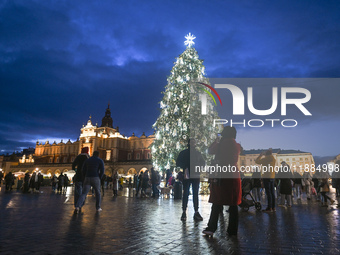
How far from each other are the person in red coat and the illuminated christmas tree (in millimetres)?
15408

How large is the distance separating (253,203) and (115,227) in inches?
204

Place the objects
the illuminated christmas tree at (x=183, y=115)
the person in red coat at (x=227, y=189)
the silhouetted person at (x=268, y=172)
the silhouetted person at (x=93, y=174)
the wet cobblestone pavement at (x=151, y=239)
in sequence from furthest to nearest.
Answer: the illuminated christmas tree at (x=183, y=115) < the silhouetted person at (x=268, y=172) < the silhouetted person at (x=93, y=174) < the person in red coat at (x=227, y=189) < the wet cobblestone pavement at (x=151, y=239)

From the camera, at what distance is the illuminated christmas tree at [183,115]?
67.6ft

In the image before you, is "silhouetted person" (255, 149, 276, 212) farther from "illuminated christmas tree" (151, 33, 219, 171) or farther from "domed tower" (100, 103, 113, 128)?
"domed tower" (100, 103, 113, 128)

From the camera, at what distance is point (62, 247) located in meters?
3.16

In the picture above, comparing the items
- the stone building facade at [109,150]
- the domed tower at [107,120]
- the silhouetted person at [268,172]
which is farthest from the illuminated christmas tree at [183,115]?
the domed tower at [107,120]

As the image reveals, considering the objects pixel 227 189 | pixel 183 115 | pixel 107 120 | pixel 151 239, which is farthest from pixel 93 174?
pixel 107 120

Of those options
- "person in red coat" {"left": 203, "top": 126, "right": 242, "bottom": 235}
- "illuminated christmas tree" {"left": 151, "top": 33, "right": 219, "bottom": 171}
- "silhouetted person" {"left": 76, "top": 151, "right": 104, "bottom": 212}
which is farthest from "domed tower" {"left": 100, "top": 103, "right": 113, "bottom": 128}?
"person in red coat" {"left": 203, "top": 126, "right": 242, "bottom": 235}

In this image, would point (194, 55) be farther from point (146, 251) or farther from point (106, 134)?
point (106, 134)

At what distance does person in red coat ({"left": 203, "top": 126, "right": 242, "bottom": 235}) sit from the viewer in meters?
4.27

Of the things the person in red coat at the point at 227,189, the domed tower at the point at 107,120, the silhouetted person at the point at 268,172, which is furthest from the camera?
the domed tower at the point at 107,120

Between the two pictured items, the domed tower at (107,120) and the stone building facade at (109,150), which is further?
the domed tower at (107,120)

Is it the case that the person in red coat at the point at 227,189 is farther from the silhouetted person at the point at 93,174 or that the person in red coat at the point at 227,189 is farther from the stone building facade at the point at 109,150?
the stone building facade at the point at 109,150

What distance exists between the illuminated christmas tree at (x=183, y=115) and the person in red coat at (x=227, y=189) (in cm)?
1541
